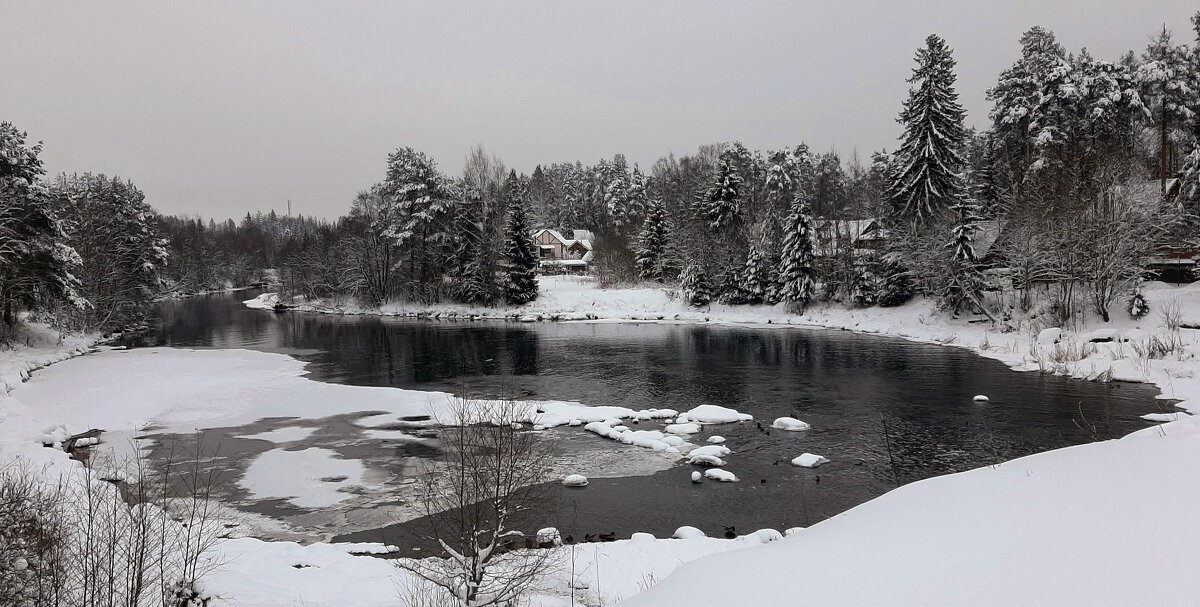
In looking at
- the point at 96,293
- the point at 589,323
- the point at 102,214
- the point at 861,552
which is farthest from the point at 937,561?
the point at 102,214

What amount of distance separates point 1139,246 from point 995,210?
44.8ft

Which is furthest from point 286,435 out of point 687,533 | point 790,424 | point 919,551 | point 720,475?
point 919,551

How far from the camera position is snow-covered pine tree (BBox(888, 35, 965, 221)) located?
1396 inches

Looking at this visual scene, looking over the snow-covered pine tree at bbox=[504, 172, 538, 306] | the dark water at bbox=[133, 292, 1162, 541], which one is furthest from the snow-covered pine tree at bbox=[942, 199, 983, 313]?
the snow-covered pine tree at bbox=[504, 172, 538, 306]

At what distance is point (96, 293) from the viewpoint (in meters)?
37.5

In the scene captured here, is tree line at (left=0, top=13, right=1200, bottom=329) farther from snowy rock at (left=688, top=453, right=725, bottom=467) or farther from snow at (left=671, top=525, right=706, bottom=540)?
snow at (left=671, top=525, right=706, bottom=540)

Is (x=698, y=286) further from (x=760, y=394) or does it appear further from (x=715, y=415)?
(x=715, y=415)

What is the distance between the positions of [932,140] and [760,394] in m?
23.5

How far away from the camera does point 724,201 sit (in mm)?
52844

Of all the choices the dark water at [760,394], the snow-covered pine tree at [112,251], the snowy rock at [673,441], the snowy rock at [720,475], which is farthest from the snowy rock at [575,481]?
the snow-covered pine tree at [112,251]

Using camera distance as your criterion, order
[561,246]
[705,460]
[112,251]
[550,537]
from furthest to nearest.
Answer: [561,246]
[112,251]
[705,460]
[550,537]

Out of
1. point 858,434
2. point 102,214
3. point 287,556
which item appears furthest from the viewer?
point 102,214

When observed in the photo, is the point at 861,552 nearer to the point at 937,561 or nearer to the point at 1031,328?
the point at 937,561

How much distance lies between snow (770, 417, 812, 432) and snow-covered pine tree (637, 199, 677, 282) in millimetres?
42287
